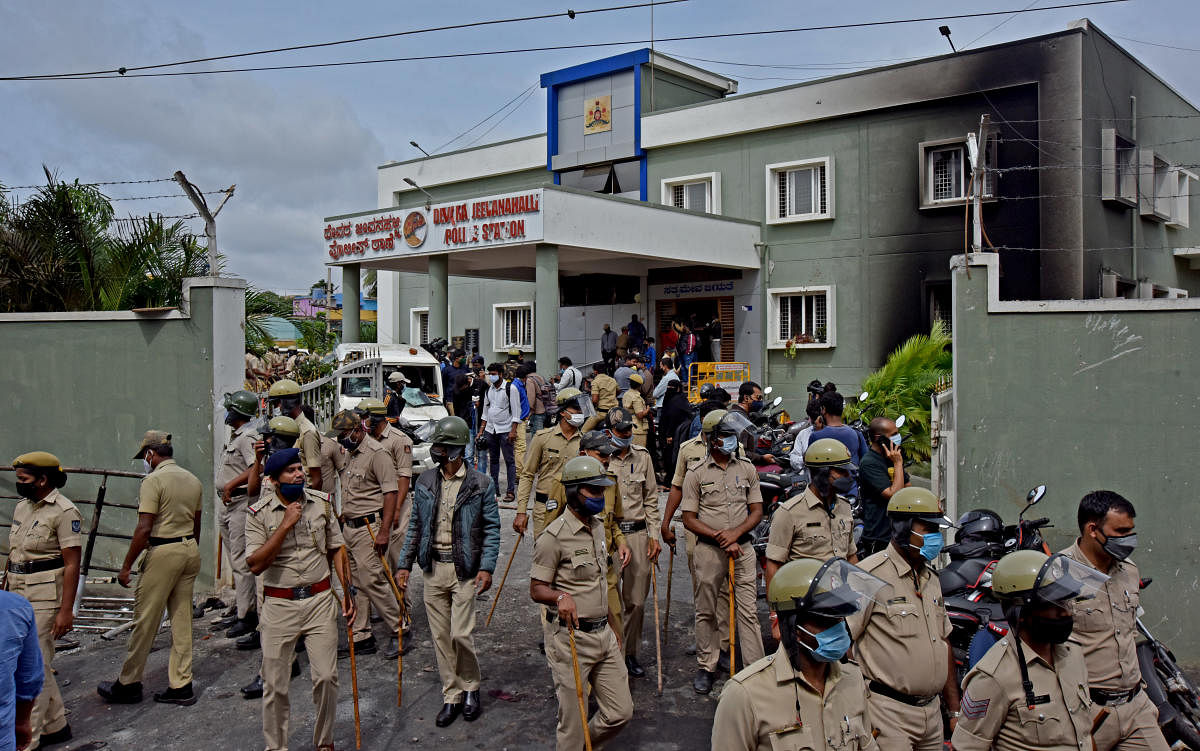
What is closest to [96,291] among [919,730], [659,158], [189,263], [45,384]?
[189,263]

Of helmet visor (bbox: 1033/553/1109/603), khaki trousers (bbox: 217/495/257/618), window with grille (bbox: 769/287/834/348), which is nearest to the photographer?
helmet visor (bbox: 1033/553/1109/603)

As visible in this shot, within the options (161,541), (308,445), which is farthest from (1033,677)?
(308,445)

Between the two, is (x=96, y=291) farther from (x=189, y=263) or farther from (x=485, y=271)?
(x=485, y=271)

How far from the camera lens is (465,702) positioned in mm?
5926

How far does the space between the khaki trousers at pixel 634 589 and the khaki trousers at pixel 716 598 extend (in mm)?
425

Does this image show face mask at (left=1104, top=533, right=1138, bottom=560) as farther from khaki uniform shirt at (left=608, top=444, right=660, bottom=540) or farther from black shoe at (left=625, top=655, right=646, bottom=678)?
black shoe at (left=625, top=655, right=646, bottom=678)

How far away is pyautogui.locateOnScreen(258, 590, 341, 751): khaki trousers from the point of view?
16.7ft

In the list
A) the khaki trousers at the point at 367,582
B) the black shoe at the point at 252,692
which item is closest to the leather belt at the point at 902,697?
the khaki trousers at the point at 367,582

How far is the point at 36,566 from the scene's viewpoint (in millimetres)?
5738

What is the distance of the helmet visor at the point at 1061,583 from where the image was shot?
3.31 metres

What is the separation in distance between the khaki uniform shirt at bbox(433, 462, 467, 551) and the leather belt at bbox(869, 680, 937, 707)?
297 cm

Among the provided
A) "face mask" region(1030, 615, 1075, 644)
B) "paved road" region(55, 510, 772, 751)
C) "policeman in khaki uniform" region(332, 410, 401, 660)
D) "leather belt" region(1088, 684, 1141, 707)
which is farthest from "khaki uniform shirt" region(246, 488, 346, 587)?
"leather belt" region(1088, 684, 1141, 707)

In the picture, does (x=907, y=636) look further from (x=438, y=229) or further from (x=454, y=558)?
(x=438, y=229)

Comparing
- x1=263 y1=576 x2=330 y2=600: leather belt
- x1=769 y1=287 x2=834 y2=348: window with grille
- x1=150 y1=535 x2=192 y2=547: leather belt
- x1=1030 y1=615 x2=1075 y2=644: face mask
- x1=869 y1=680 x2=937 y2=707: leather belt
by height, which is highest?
x1=769 y1=287 x2=834 y2=348: window with grille
